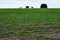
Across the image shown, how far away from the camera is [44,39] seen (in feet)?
24.9

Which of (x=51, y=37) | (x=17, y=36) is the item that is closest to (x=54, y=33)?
(x=51, y=37)

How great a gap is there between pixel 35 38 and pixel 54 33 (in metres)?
1.16

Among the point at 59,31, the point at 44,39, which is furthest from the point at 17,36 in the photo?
the point at 59,31

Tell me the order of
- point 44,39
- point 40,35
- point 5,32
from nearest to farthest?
1. point 44,39
2. point 40,35
3. point 5,32

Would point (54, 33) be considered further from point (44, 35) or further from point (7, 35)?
point (7, 35)

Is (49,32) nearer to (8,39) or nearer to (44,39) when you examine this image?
(44,39)

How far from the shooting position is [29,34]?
8.31 m

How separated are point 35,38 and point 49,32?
4.03 feet

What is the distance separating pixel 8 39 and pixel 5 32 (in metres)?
1.14

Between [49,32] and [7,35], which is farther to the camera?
[49,32]

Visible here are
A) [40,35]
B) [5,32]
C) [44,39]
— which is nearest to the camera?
[44,39]

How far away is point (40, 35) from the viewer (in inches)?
320

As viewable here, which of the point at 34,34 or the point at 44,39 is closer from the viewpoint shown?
the point at 44,39

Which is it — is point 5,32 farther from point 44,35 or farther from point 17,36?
point 44,35
